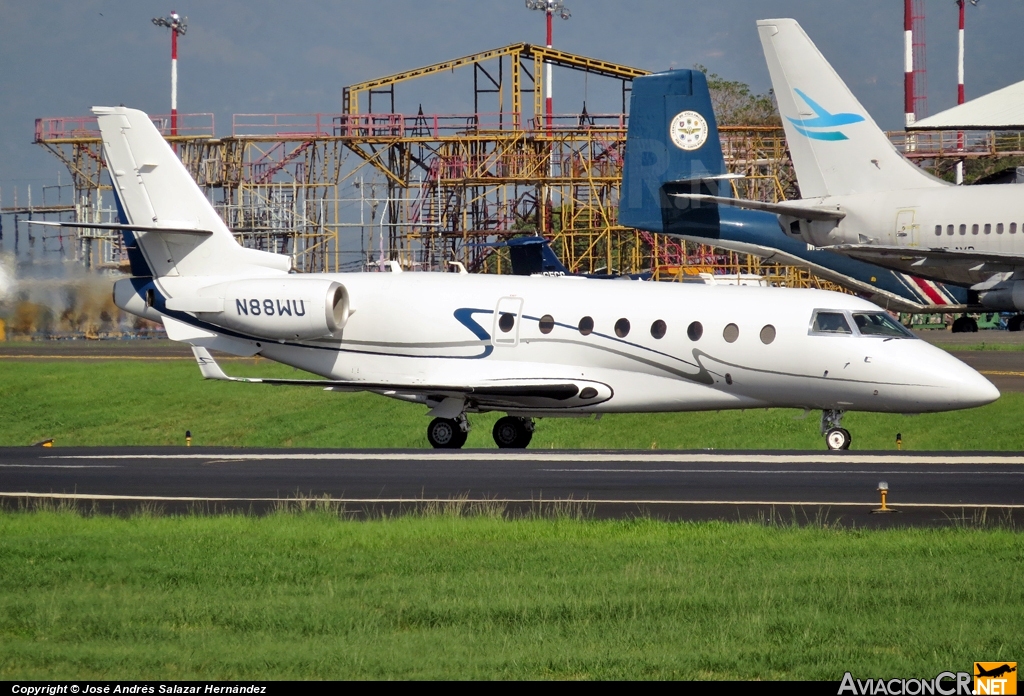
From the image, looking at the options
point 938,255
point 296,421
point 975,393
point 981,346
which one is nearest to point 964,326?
point 981,346

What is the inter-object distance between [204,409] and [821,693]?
35.7m

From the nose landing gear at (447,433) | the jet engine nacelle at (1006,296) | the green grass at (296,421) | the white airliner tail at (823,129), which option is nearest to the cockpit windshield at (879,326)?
the nose landing gear at (447,433)

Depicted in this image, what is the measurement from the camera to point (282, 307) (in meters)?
26.6

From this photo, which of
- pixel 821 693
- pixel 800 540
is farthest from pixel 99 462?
pixel 821 693

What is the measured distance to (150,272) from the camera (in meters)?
28.0

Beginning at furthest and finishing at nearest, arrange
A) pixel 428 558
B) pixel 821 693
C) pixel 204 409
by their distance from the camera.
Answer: pixel 204 409 < pixel 428 558 < pixel 821 693

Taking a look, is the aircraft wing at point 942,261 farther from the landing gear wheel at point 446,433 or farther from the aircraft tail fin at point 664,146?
the landing gear wheel at point 446,433

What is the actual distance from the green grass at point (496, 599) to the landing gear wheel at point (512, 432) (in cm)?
1213

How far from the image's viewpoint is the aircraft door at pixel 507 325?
84.9 ft

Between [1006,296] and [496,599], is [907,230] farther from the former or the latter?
[496,599]

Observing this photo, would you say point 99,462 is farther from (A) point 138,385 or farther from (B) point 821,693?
(A) point 138,385

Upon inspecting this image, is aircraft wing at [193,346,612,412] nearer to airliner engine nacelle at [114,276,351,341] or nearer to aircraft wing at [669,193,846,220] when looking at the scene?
airliner engine nacelle at [114,276,351,341]

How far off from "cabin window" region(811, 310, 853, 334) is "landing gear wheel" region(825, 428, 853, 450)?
169 centimetres

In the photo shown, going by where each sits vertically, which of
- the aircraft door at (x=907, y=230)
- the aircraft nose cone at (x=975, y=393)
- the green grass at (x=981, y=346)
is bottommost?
the green grass at (x=981, y=346)
